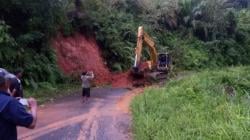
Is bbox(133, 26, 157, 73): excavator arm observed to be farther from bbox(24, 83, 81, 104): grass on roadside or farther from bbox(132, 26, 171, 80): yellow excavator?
bbox(24, 83, 81, 104): grass on roadside

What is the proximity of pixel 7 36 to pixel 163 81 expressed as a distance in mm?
Answer: 10203

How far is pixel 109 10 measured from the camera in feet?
112

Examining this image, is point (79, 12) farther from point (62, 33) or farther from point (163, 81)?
point (163, 81)

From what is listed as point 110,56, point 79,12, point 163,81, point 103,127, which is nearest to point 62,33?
point 79,12

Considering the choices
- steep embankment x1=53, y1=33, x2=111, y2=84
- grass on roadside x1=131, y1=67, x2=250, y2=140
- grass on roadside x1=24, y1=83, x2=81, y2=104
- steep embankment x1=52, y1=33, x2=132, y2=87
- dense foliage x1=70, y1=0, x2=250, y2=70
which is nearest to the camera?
grass on roadside x1=131, y1=67, x2=250, y2=140

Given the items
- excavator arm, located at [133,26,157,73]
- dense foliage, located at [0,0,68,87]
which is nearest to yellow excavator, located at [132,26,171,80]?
excavator arm, located at [133,26,157,73]

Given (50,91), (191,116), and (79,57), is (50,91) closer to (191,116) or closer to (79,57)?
(79,57)

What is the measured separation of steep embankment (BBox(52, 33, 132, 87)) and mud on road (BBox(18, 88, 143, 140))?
509cm

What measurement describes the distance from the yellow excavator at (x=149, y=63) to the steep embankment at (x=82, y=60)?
31.1 inches

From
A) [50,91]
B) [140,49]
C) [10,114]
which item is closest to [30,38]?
[50,91]

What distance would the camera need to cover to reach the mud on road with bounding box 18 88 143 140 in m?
12.3

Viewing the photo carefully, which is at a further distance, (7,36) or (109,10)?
(109,10)

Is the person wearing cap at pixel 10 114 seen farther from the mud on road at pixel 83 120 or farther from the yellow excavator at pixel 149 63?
the yellow excavator at pixel 149 63

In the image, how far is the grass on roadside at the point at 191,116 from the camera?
9906 mm
